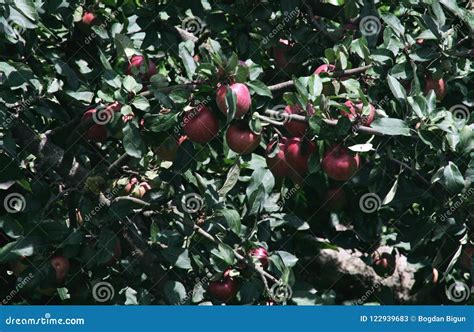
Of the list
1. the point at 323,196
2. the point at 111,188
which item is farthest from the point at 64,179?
the point at 323,196

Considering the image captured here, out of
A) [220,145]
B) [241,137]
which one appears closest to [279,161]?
[241,137]

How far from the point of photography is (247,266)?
2.17 m

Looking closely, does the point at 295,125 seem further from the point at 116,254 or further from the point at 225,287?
the point at 116,254

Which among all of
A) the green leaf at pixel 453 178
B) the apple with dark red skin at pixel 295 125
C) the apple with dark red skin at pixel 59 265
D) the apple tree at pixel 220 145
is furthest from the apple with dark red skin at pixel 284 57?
the apple with dark red skin at pixel 59 265

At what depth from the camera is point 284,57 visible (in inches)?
101

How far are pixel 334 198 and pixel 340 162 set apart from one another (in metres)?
0.29

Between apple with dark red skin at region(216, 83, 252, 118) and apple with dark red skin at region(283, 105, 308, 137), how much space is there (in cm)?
18

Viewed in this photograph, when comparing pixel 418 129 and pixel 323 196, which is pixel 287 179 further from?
pixel 418 129

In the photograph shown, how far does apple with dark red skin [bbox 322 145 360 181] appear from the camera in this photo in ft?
6.86

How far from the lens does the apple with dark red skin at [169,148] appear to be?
215 cm

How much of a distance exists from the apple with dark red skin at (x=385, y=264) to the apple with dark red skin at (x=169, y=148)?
→ 910 mm

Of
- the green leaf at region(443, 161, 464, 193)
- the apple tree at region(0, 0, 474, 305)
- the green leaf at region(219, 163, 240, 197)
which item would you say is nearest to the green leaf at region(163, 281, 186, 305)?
the apple tree at region(0, 0, 474, 305)

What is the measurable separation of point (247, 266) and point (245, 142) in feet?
1.04

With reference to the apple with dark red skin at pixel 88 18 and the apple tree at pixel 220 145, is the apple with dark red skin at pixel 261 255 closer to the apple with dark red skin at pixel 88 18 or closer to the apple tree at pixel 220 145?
the apple tree at pixel 220 145
